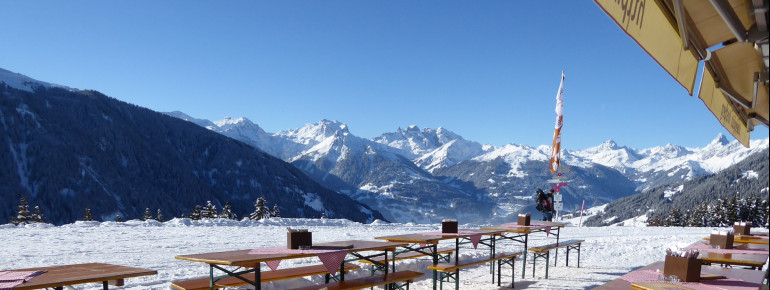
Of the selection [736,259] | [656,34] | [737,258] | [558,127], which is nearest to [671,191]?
[558,127]

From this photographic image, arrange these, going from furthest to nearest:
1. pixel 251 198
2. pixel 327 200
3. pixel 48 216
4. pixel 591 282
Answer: pixel 327 200
pixel 251 198
pixel 48 216
pixel 591 282

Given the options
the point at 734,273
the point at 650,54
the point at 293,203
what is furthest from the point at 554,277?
the point at 293,203

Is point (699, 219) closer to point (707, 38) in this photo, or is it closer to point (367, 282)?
point (367, 282)

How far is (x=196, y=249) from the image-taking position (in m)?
10.1

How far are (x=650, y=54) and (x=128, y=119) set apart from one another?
170 metres

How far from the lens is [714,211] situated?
4319 cm

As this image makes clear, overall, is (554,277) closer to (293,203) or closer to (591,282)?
(591,282)

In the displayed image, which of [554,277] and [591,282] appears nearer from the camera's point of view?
[591,282]

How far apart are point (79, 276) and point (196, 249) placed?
6.78 metres

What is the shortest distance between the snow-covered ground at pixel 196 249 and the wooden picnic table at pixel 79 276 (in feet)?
6.51

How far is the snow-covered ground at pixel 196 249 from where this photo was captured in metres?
7.80

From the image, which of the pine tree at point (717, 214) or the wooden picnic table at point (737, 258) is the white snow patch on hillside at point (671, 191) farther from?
the wooden picnic table at point (737, 258)

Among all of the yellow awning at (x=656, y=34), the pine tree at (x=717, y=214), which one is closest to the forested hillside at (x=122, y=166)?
the pine tree at (x=717, y=214)

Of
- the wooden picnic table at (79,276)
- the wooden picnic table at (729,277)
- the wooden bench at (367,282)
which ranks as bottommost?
the wooden bench at (367,282)
